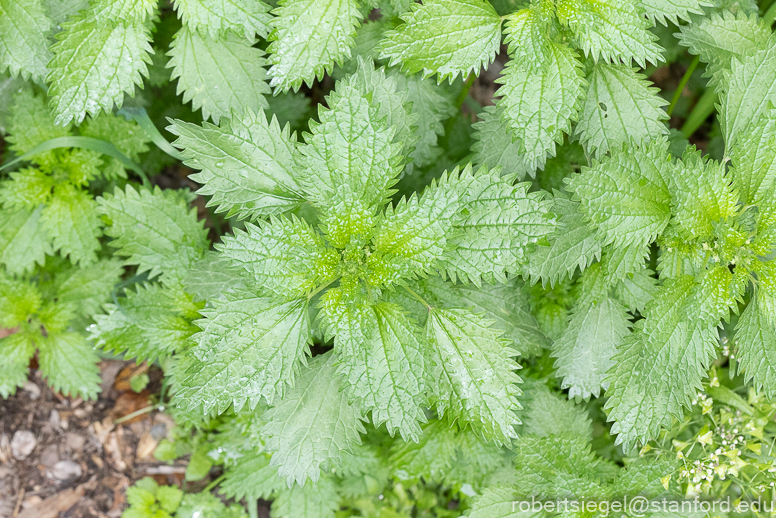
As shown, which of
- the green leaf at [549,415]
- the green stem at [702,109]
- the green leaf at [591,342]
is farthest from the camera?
the green stem at [702,109]

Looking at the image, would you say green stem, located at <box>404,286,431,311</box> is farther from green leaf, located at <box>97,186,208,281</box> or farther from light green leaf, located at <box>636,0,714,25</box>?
light green leaf, located at <box>636,0,714,25</box>

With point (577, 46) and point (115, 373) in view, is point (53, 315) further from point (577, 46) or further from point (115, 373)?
point (577, 46)

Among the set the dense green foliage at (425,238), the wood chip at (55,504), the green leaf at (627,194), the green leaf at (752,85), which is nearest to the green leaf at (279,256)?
the dense green foliage at (425,238)

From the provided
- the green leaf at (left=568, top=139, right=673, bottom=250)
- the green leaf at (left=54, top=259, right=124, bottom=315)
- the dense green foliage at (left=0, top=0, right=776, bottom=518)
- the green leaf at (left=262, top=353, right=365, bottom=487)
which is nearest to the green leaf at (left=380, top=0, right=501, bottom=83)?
the dense green foliage at (left=0, top=0, right=776, bottom=518)

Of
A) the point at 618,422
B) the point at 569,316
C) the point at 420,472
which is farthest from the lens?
the point at 420,472

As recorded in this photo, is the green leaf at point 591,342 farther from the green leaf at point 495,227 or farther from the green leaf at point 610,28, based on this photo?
the green leaf at point 610,28

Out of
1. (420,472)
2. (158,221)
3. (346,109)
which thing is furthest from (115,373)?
(346,109)

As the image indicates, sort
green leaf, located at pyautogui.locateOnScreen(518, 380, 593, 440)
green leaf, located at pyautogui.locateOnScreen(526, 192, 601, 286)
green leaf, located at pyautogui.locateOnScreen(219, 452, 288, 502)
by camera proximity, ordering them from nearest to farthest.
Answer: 1. green leaf, located at pyautogui.locateOnScreen(526, 192, 601, 286)
2. green leaf, located at pyautogui.locateOnScreen(518, 380, 593, 440)
3. green leaf, located at pyautogui.locateOnScreen(219, 452, 288, 502)
